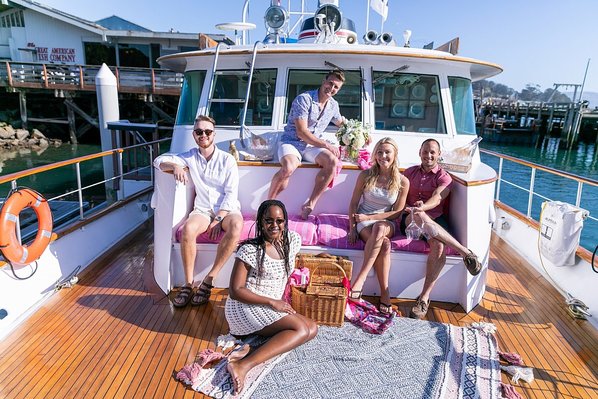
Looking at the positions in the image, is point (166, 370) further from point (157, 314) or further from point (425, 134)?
point (425, 134)

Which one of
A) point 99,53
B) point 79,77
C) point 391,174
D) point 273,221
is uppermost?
point 99,53

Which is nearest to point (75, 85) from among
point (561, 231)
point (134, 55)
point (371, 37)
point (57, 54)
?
point (134, 55)

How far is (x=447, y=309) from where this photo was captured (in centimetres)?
347

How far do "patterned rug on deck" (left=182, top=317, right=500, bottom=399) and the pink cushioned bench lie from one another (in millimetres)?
647

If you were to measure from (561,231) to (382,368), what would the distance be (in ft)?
7.18

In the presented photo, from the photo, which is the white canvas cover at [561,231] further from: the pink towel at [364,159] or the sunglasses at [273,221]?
the sunglasses at [273,221]

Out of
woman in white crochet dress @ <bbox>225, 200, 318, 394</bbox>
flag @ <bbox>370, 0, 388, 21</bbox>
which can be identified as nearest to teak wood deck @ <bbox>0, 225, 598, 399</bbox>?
woman in white crochet dress @ <bbox>225, 200, 318, 394</bbox>

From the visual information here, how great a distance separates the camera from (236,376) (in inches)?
94.2

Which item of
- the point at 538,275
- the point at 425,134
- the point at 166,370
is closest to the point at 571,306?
the point at 538,275

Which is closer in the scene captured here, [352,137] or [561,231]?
[561,231]

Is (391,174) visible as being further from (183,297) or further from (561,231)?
(183,297)

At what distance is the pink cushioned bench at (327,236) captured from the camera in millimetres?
3438

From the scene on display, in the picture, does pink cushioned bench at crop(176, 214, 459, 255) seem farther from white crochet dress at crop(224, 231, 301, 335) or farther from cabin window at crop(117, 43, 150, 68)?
cabin window at crop(117, 43, 150, 68)

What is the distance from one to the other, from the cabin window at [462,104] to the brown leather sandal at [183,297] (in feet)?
10.8
